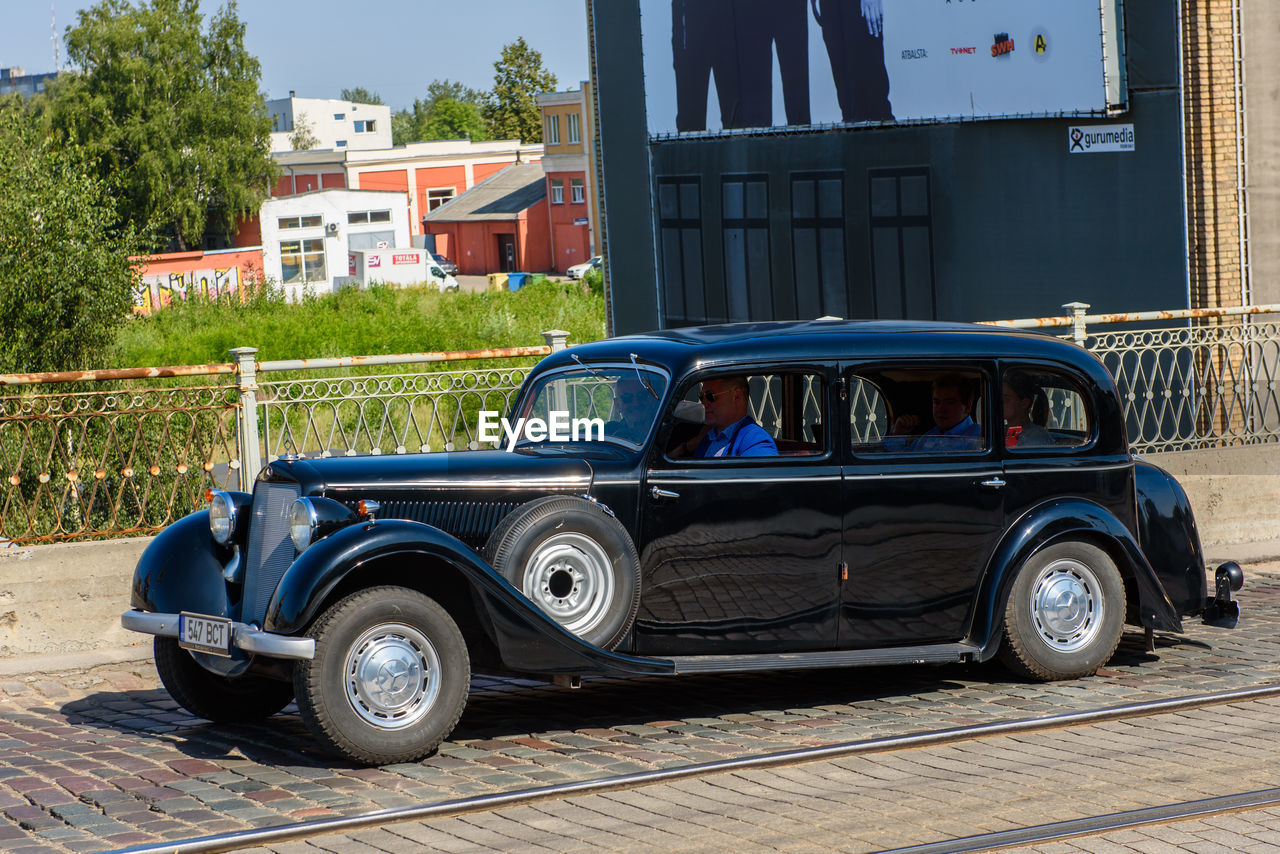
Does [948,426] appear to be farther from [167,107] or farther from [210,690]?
[167,107]

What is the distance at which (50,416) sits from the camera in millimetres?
8352

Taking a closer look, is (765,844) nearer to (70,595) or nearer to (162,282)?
(70,595)

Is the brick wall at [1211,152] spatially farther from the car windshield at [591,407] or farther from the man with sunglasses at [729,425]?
the car windshield at [591,407]

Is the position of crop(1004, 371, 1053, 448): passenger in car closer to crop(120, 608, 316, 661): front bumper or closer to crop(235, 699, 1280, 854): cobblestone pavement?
crop(235, 699, 1280, 854): cobblestone pavement

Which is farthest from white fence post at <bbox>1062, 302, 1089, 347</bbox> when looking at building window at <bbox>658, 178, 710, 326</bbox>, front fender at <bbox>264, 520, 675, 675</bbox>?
building window at <bbox>658, 178, 710, 326</bbox>

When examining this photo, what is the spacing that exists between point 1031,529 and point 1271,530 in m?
5.19

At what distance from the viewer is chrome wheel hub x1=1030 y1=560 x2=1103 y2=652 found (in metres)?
6.93

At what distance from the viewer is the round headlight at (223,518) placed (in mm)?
6434

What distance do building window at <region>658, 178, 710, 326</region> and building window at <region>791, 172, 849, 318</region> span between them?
2.91 meters

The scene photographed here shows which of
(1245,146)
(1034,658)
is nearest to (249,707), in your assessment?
(1034,658)

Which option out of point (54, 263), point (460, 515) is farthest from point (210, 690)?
point (54, 263)

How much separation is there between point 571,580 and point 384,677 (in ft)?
2.93

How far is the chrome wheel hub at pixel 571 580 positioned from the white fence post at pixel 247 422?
3.48 meters

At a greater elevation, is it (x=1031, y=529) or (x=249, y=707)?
(x=1031, y=529)
